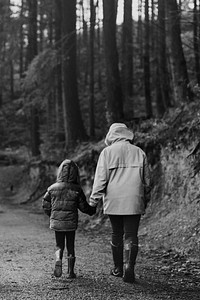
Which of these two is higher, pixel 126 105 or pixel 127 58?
pixel 127 58

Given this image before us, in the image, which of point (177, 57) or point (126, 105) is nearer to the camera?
point (177, 57)

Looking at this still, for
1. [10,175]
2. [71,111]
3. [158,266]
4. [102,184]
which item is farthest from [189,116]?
[10,175]

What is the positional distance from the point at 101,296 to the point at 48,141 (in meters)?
21.5

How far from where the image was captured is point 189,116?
10.9 metres

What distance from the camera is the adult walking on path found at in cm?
591

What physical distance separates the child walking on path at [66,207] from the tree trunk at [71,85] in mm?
12529

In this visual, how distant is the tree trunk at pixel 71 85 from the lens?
18.8 metres

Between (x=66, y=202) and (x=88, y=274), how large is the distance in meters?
1.07

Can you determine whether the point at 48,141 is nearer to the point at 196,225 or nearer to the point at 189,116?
the point at 189,116

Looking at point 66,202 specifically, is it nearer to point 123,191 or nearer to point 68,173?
point 68,173

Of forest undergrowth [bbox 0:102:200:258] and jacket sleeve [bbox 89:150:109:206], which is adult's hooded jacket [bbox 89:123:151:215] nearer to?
jacket sleeve [bbox 89:150:109:206]

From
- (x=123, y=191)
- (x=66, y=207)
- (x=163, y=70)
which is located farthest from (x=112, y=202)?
(x=163, y=70)

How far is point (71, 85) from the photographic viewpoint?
19047mm

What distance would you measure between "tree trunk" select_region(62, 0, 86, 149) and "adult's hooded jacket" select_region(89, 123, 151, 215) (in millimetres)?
12751
